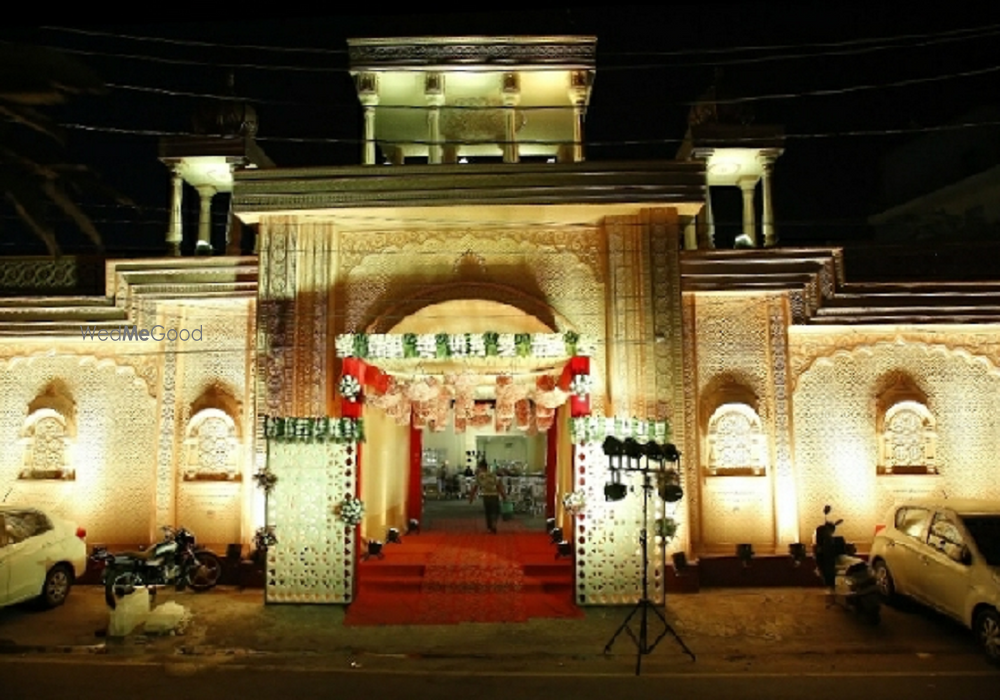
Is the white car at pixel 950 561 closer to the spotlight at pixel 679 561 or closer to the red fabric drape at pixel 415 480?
the spotlight at pixel 679 561

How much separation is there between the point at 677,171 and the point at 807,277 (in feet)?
8.41

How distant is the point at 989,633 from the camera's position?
305 inches

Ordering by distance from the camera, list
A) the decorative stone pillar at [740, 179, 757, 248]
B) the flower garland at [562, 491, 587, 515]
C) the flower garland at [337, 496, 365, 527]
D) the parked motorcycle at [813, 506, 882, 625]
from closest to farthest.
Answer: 1. the parked motorcycle at [813, 506, 882, 625]
2. the flower garland at [562, 491, 587, 515]
3. the flower garland at [337, 496, 365, 527]
4. the decorative stone pillar at [740, 179, 757, 248]

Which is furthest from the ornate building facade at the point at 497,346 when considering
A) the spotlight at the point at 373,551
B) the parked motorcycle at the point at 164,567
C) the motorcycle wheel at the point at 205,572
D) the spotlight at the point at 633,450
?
the spotlight at the point at 633,450

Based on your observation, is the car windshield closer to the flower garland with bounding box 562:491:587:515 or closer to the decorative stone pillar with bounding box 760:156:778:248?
the flower garland with bounding box 562:491:587:515

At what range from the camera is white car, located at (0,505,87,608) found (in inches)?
366

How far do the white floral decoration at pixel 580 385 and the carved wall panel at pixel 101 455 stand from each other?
6.47m

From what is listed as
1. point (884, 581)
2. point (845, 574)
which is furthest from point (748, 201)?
point (845, 574)

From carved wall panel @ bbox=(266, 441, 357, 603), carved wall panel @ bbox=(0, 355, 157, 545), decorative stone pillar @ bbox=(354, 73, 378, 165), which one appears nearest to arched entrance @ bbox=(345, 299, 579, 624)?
carved wall panel @ bbox=(266, 441, 357, 603)

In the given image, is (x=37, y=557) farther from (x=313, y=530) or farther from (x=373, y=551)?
(x=373, y=551)

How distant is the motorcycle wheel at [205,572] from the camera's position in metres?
10.9

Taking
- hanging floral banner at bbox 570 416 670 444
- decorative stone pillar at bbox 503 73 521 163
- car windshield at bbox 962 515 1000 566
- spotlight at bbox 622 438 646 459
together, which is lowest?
car windshield at bbox 962 515 1000 566
